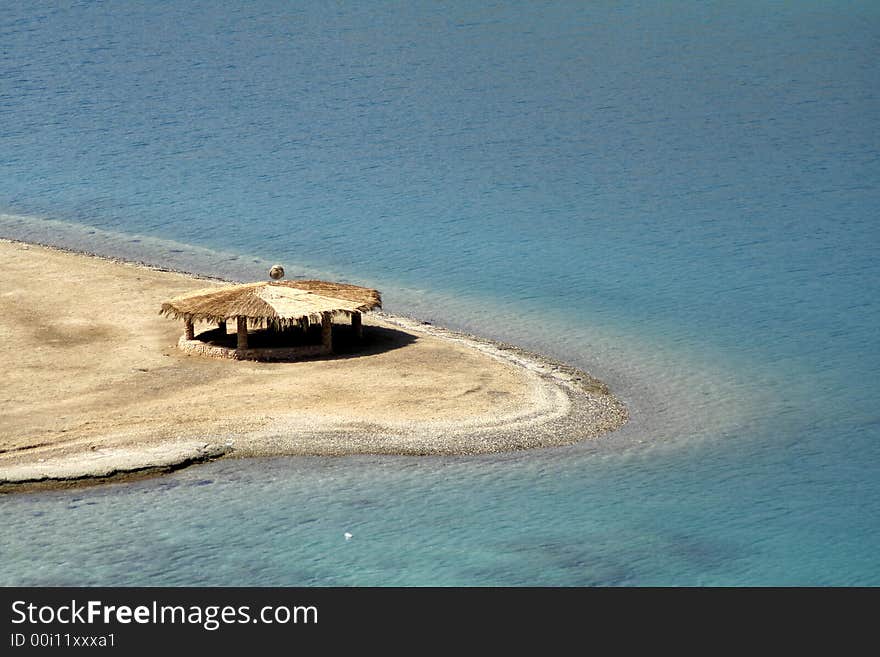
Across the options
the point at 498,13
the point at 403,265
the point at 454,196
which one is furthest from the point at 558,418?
the point at 498,13

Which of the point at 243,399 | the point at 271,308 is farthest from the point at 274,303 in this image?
the point at 243,399

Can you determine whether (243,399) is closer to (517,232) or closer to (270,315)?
(270,315)

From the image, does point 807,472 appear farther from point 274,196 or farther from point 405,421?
point 274,196

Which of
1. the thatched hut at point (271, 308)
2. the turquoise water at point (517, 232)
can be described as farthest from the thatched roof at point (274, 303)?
the turquoise water at point (517, 232)

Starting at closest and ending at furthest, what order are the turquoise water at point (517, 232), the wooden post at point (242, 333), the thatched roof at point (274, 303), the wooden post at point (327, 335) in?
the turquoise water at point (517, 232), the thatched roof at point (274, 303), the wooden post at point (242, 333), the wooden post at point (327, 335)

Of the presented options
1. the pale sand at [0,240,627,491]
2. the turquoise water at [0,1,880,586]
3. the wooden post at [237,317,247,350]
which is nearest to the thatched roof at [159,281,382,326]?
the wooden post at [237,317,247,350]

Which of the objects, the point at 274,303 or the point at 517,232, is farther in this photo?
the point at 517,232

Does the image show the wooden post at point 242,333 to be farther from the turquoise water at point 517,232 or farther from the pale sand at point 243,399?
the turquoise water at point 517,232

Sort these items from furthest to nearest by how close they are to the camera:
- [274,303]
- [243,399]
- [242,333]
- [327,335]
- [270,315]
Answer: [327,335]
[242,333]
[274,303]
[270,315]
[243,399]
